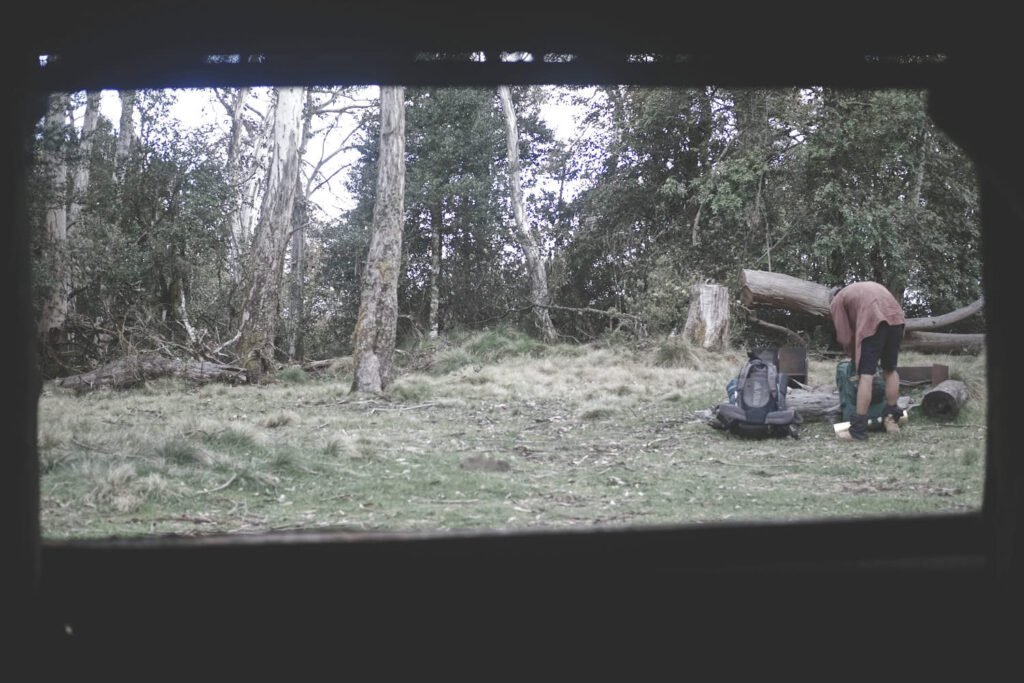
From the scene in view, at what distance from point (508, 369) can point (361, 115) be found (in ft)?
48.4

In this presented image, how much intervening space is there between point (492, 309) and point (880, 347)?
13.8 meters

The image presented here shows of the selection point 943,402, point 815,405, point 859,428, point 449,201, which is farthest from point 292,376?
point 943,402

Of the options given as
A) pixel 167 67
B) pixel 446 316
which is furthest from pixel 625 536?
pixel 446 316

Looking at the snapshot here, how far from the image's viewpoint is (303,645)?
306 centimetres

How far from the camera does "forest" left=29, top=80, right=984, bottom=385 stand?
1471 cm

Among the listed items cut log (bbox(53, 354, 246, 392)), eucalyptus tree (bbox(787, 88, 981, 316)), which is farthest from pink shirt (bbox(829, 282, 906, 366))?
cut log (bbox(53, 354, 246, 392))

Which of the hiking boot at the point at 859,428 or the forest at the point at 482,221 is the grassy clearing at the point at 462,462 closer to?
the hiking boot at the point at 859,428

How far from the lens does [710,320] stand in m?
15.7

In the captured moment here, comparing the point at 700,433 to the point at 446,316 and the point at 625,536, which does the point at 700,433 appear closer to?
the point at 625,536

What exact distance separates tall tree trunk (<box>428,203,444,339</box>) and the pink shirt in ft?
44.5

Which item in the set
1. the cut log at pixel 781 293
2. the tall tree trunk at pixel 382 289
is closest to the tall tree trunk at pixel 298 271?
the tall tree trunk at pixel 382 289

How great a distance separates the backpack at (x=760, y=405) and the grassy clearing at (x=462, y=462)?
0.24 metres

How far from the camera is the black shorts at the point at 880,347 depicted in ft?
28.2

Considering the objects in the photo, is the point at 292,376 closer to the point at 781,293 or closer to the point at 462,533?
the point at 781,293
